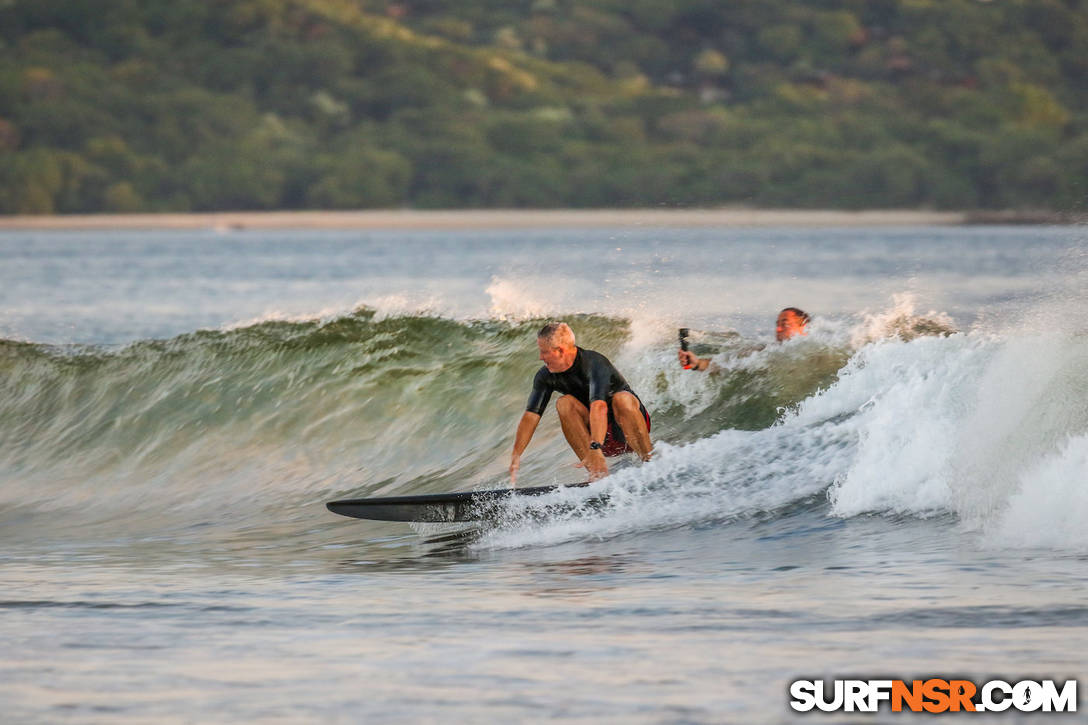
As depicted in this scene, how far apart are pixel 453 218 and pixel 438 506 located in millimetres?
120464

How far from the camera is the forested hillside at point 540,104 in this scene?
404 ft

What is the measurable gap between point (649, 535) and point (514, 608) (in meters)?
2.74

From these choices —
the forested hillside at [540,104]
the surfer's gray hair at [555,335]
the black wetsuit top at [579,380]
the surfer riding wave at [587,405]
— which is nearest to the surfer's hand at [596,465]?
the surfer riding wave at [587,405]

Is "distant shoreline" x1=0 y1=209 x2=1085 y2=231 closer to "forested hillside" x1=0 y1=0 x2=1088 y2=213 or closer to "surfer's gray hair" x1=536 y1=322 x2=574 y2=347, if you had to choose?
"forested hillside" x1=0 y1=0 x2=1088 y2=213

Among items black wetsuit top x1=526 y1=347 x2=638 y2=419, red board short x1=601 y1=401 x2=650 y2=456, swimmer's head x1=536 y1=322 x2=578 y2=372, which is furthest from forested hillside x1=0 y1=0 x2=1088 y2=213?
swimmer's head x1=536 y1=322 x2=578 y2=372

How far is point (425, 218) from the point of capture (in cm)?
13275

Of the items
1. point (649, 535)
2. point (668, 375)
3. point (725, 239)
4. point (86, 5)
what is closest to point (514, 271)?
point (725, 239)

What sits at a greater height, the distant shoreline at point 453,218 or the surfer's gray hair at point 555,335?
the distant shoreline at point 453,218

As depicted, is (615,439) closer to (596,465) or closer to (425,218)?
(596,465)

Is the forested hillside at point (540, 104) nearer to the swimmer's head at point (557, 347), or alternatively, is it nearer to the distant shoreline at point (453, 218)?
the distant shoreline at point (453, 218)

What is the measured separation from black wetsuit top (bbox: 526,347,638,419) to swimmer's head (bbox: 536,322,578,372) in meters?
0.07

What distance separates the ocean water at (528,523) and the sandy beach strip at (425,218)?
98568 mm

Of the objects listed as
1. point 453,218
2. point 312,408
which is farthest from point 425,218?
point 312,408

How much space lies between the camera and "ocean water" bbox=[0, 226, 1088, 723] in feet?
26.1
